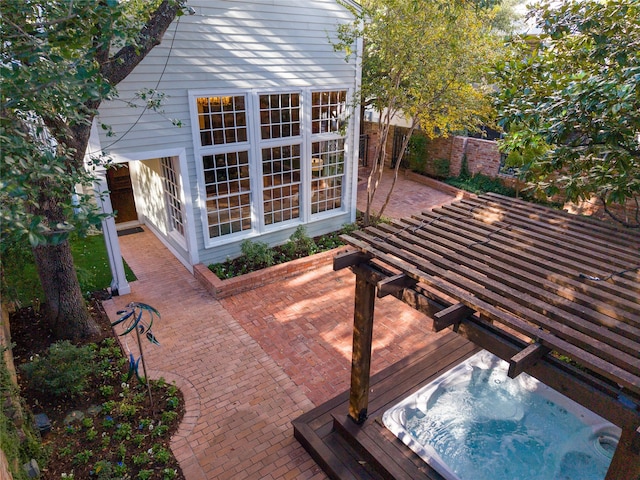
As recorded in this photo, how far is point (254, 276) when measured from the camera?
838 centimetres

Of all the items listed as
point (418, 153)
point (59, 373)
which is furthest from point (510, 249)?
point (418, 153)

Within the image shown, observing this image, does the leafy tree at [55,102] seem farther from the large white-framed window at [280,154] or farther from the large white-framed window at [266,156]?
the large white-framed window at [280,154]

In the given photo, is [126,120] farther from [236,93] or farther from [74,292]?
[74,292]

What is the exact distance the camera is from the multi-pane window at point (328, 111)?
9227 mm

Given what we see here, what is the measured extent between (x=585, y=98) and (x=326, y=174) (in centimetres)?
659

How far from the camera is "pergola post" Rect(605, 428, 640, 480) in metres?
2.61

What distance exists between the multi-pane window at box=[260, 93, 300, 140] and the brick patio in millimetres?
3013

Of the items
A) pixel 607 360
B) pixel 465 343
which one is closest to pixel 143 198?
pixel 465 343

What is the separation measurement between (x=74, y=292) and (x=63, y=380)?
164 cm

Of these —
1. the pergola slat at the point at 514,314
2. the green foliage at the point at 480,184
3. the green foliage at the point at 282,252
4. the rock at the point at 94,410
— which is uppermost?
the pergola slat at the point at 514,314

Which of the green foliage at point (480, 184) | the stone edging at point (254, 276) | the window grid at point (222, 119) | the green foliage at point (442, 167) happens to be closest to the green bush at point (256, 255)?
the stone edging at point (254, 276)

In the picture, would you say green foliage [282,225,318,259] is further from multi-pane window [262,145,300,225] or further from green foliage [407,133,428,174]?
green foliage [407,133,428,174]

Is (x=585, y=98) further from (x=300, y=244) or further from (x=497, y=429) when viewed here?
(x=300, y=244)

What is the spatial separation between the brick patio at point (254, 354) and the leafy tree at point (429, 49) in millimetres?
4173
